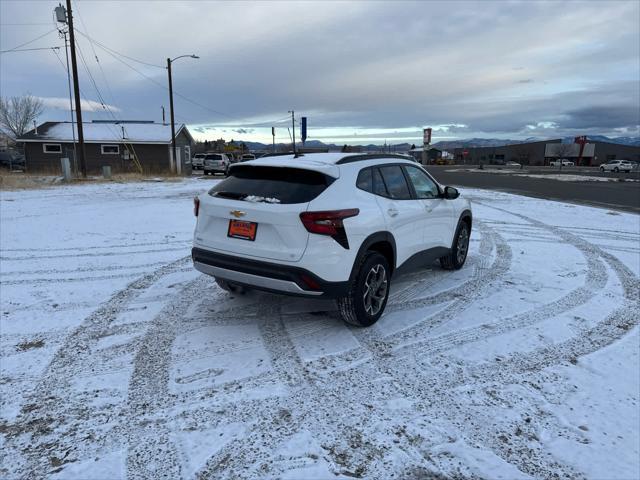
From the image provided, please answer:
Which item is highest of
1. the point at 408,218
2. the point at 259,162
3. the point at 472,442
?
the point at 259,162

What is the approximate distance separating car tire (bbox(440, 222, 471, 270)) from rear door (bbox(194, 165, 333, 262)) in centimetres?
309

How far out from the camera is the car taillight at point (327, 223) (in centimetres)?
386

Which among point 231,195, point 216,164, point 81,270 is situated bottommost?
point 81,270

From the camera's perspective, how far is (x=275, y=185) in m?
4.20

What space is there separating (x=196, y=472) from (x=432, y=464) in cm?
139

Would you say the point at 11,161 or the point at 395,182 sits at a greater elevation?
the point at 11,161

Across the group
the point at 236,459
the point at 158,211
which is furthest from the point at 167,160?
the point at 236,459

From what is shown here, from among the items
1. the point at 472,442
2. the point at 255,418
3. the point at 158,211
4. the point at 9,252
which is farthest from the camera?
the point at 158,211

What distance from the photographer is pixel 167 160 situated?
1549 inches

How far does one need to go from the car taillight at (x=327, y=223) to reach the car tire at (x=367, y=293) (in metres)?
0.42

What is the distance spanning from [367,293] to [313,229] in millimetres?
1033

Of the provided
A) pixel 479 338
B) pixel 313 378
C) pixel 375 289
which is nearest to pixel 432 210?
pixel 375 289

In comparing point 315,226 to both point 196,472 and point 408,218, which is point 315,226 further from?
point 196,472

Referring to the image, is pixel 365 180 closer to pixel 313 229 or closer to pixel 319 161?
pixel 319 161
